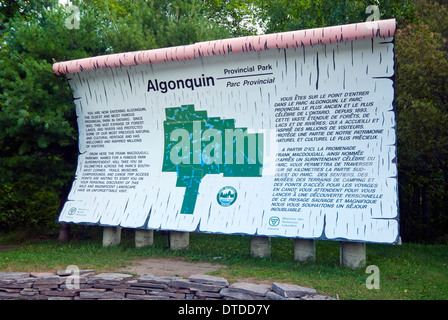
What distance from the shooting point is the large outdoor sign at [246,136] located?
736cm

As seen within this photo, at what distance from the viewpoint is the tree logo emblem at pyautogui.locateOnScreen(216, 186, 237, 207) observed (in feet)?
27.2

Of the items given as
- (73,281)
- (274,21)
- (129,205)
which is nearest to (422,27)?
(129,205)

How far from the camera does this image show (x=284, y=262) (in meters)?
7.96

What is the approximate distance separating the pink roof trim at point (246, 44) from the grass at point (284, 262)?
378 centimetres

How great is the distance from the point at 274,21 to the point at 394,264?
11594mm

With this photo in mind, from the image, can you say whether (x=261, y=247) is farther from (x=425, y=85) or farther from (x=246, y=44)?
(x=425, y=85)

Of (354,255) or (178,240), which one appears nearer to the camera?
(354,255)

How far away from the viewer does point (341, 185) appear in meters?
7.46

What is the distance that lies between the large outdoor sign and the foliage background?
765 mm

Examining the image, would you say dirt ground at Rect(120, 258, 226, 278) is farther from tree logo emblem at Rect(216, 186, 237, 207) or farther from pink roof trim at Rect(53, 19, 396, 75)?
pink roof trim at Rect(53, 19, 396, 75)

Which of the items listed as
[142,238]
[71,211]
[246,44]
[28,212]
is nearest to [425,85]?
[246,44]

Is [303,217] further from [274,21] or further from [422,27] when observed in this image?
[274,21]

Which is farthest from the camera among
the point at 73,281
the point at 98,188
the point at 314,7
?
the point at 314,7

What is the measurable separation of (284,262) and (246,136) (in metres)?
2.38
